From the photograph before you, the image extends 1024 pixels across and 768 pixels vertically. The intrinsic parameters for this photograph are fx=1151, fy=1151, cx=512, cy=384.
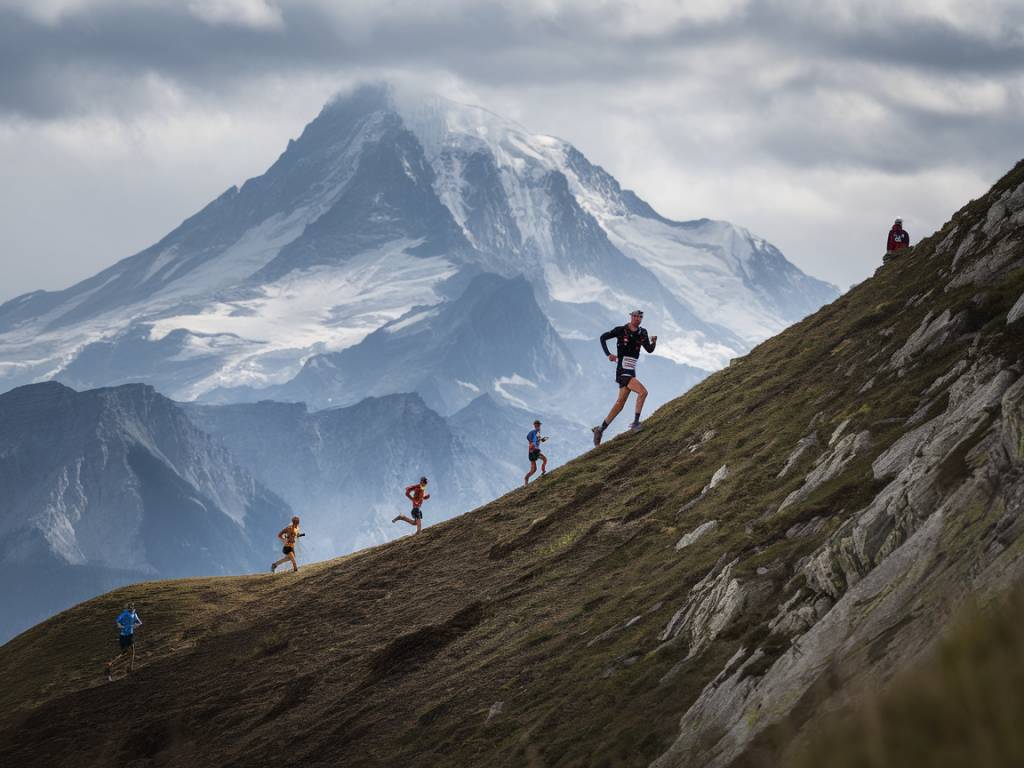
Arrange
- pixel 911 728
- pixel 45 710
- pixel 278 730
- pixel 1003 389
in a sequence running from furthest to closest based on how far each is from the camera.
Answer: pixel 45 710 < pixel 278 730 < pixel 1003 389 < pixel 911 728

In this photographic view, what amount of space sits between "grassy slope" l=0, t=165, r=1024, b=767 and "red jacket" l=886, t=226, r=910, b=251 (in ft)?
14.2

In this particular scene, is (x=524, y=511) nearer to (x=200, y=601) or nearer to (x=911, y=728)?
(x=200, y=601)

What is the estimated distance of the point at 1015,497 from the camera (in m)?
13.7

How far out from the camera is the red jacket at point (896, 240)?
50594 millimetres

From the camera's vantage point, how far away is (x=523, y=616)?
30891 mm

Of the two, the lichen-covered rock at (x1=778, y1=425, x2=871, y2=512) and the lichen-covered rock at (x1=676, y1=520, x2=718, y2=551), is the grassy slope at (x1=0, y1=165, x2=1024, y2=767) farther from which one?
the lichen-covered rock at (x1=778, y1=425, x2=871, y2=512)

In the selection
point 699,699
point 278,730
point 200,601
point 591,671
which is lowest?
point 699,699

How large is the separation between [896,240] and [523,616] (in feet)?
94.5

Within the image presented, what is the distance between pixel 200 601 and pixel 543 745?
2894cm

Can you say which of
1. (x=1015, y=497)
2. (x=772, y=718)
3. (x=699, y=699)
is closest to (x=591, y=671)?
(x=699, y=699)

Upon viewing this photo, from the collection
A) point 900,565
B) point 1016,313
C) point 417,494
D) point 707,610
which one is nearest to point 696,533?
point 707,610

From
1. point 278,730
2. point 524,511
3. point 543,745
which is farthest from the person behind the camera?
point 524,511

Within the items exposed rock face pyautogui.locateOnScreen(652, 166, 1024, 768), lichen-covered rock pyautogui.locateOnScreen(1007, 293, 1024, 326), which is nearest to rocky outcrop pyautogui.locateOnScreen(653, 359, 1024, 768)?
exposed rock face pyautogui.locateOnScreen(652, 166, 1024, 768)

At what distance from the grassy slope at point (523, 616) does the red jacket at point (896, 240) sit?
4338mm
